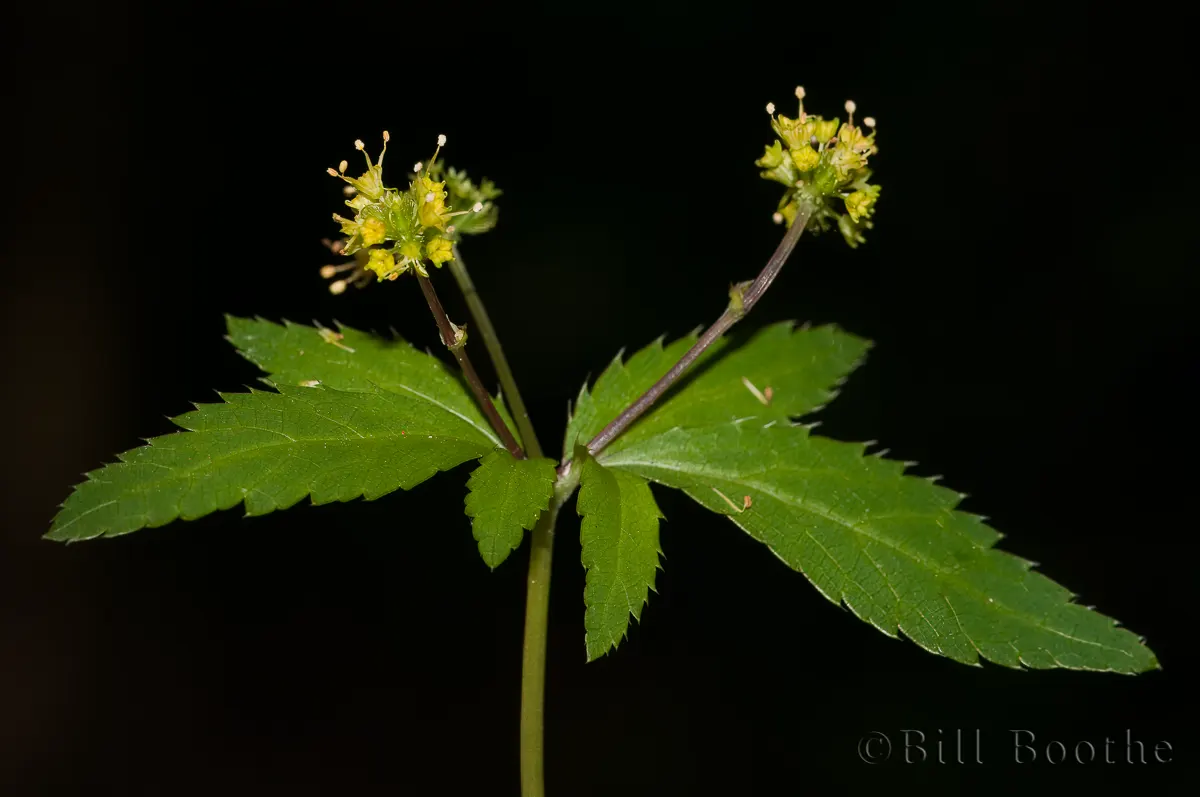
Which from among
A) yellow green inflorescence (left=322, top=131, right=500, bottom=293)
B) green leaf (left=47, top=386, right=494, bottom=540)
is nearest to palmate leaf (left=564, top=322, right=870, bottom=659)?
green leaf (left=47, top=386, right=494, bottom=540)

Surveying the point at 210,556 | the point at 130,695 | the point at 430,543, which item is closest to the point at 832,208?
the point at 430,543

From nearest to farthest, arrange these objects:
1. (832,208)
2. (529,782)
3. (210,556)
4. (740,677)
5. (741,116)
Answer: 1. (529,782)
2. (832,208)
3. (740,677)
4. (210,556)
5. (741,116)

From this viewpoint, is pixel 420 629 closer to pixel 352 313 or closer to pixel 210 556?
pixel 210 556

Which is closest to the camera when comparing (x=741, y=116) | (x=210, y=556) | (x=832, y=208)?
(x=832, y=208)

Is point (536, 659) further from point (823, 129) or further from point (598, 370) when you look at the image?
point (598, 370)

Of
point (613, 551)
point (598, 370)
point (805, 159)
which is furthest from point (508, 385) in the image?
point (598, 370)
